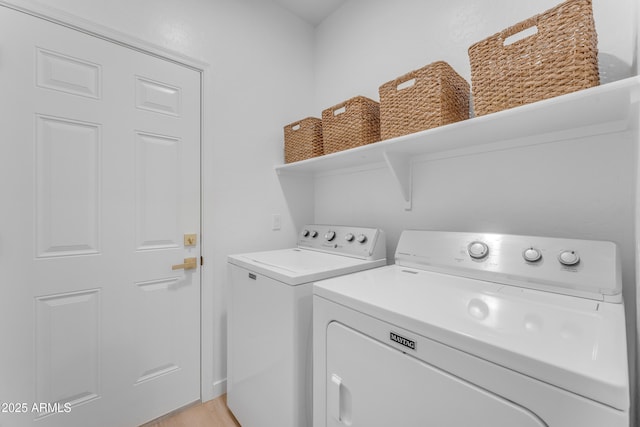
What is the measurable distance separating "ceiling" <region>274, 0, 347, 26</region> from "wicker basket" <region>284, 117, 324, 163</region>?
3.14 feet

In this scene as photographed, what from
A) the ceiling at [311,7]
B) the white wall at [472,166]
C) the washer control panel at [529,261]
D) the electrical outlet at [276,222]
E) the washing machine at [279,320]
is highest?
the ceiling at [311,7]

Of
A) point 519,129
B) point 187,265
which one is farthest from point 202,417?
point 519,129

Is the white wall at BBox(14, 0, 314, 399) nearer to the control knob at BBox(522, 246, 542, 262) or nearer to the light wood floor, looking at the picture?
the light wood floor

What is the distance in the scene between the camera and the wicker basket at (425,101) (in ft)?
3.99

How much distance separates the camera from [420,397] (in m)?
0.73

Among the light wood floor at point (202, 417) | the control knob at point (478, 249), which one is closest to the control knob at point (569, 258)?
the control knob at point (478, 249)

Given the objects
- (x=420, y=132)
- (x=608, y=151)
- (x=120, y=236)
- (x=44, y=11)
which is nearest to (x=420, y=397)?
(x=420, y=132)

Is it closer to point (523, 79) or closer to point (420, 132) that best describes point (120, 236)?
point (420, 132)

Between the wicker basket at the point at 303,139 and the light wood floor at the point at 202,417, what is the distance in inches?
66.8

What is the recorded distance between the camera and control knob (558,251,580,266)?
0.92 m

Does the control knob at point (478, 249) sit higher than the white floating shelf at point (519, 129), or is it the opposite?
the white floating shelf at point (519, 129)

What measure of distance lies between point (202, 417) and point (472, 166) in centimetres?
209

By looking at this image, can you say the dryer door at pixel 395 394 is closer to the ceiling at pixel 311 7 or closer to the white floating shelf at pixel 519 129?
the white floating shelf at pixel 519 129

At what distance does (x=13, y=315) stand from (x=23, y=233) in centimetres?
37
